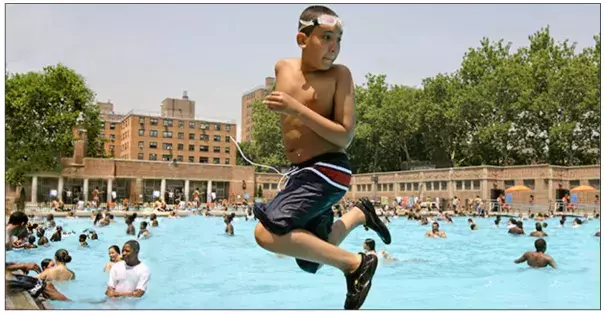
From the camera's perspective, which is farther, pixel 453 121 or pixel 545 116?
pixel 453 121

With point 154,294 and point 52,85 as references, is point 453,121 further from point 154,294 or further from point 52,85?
point 154,294

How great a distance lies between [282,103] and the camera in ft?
11.8

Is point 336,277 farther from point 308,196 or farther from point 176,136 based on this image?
point 176,136

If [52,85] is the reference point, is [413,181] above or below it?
below

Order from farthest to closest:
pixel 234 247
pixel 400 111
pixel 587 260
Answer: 1. pixel 400 111
2. pixel 234 247
3. pixel 587 260

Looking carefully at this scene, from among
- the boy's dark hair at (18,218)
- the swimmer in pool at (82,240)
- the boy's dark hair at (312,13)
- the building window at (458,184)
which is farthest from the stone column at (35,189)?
the boy's dark hair at (312,13)

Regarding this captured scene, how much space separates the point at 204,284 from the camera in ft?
36.6

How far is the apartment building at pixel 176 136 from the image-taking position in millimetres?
98062

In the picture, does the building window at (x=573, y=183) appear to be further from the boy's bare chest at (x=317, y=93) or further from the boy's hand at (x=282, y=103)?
the boy's hand at (x=282, y=103)

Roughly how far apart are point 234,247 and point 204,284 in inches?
337

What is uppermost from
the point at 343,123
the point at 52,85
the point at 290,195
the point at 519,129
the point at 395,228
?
the point at 52,85

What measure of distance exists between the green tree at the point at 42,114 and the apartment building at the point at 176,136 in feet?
145

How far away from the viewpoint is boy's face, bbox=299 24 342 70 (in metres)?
3.96

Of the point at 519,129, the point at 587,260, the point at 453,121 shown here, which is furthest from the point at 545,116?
the point at 587,260
